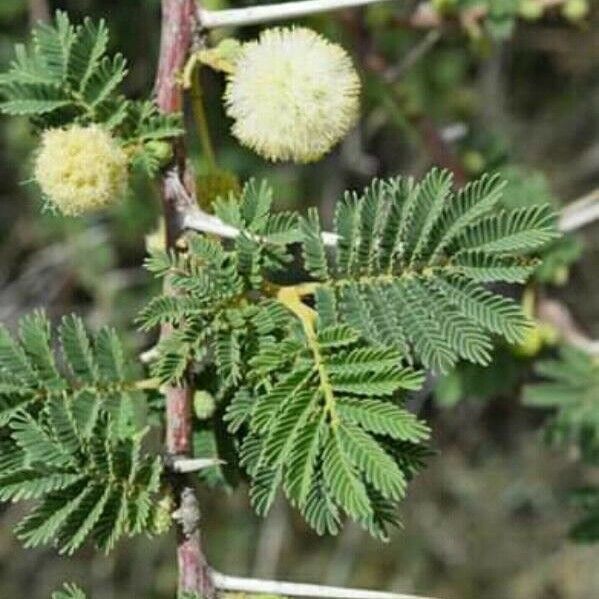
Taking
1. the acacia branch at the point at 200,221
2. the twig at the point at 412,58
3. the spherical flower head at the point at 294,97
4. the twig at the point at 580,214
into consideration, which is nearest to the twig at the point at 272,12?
the spherical flower head at the point at 294,97

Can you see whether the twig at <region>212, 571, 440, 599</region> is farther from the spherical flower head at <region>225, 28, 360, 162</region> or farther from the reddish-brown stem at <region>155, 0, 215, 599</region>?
the spherical flower head at <region>225, 28, 360, 162</region>

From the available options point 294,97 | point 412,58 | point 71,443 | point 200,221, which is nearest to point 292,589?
point 71,443

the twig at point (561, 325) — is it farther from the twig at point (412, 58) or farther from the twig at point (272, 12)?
the twig at point (272, 12)

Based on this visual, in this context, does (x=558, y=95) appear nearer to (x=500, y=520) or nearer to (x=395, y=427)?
(x=500, y=520)

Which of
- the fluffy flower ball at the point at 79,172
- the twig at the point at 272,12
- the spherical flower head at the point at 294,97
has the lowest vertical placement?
the fluffy flower ball at the point at 79,172

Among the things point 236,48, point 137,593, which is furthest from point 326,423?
point 137,593

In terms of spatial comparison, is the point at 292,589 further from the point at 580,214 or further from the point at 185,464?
the point at 580,214
